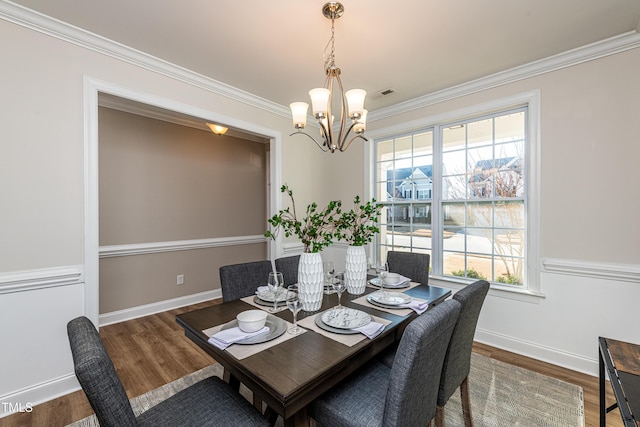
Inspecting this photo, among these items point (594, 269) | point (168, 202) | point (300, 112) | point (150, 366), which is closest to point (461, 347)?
point (594, 269)

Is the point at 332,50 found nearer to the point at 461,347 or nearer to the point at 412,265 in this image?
the point at 412,265

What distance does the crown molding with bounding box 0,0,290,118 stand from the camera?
6.03 feet

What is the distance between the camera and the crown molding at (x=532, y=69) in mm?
2135

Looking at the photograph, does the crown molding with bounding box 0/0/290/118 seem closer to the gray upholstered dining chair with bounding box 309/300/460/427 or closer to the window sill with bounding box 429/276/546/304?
the gray upholstered dining chair with bounding box 309/300/460/427

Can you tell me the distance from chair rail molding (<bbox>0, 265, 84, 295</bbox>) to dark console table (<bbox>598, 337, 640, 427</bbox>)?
3075 mm

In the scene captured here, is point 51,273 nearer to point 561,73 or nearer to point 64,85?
point 64,85

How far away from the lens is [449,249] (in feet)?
10.2

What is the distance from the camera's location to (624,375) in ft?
3.87

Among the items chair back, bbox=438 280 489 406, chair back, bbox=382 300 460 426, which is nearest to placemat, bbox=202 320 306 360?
chair back, bbox=382 300 460 426

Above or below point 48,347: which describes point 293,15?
above

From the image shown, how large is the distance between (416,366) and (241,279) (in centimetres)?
139

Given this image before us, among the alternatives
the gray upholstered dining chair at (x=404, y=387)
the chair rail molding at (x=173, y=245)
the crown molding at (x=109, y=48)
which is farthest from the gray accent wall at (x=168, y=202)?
the gray upholstered dining chair at (x=404, y=387)

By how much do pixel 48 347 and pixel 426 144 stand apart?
386 cm

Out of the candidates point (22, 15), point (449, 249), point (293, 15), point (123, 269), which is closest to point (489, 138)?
point (449, 249)
